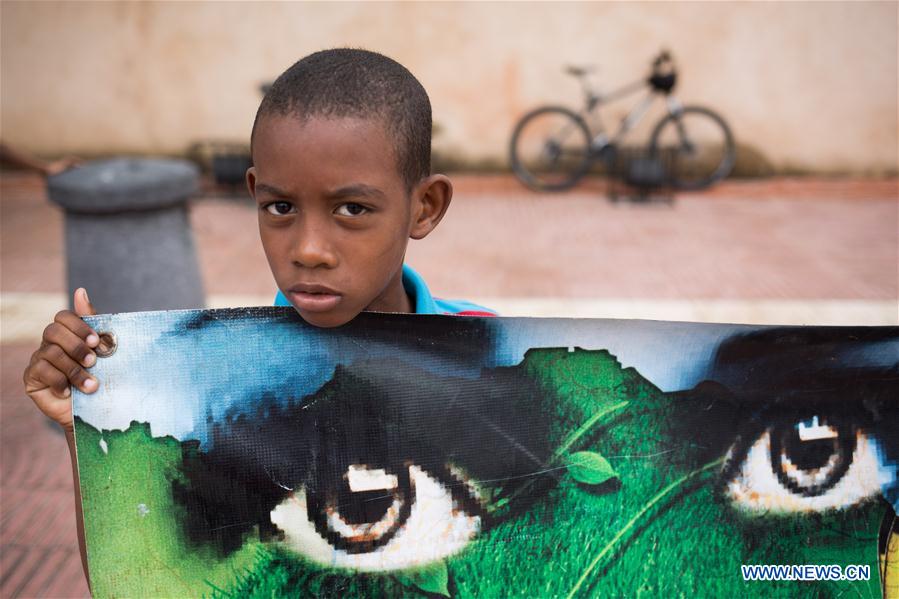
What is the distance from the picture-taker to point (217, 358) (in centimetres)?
152

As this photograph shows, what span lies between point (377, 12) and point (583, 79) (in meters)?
2.43

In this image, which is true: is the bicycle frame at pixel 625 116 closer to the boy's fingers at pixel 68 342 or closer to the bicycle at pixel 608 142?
the bicycle at pixel 608 142

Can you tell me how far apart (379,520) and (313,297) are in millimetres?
436

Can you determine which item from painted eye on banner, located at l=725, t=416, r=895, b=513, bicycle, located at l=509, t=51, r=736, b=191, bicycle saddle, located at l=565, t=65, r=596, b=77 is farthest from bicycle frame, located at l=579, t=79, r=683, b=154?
painted eye on banner, located at l=725, t=416, r=895, b=513

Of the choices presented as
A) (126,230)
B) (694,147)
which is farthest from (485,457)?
(694,147)

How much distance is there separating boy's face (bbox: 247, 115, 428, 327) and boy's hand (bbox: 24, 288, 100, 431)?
38 centimetres

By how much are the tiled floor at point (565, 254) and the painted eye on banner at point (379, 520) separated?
7.46ft

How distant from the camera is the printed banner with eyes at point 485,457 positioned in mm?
1495

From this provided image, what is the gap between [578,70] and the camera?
9.20 metres

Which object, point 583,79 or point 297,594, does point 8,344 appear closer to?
point 297,594

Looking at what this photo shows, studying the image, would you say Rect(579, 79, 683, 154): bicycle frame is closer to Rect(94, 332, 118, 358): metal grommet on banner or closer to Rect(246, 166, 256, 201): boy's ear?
Rect(246, 166, 256, 201): boy's ear

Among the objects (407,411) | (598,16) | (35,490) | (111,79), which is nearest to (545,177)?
(598,16)

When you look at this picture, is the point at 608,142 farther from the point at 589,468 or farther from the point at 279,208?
the point at 279,208

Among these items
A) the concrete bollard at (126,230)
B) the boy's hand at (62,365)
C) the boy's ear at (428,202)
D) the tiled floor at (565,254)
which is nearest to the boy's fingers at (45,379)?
the boy's hand at (62,365)
